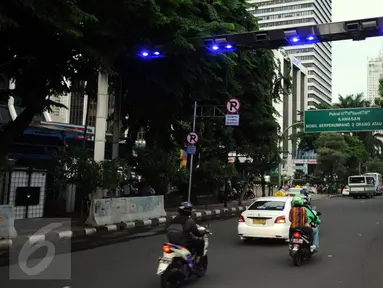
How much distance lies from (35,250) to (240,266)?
516 centimetres

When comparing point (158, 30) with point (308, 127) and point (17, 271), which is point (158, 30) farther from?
point (308, 127)

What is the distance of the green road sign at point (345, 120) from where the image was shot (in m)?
30.2

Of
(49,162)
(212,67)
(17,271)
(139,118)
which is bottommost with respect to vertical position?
(17,271)

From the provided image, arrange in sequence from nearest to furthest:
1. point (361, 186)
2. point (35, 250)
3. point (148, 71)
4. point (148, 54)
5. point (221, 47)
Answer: point (35, 250) < point (221, 47) < point (148, 54) < point (148, 71) < point (361, 186)

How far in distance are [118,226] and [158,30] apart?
7119 mm

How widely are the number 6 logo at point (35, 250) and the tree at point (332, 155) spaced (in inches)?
1719

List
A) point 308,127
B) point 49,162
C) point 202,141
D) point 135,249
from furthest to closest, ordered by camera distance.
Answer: point 308,127
point 49,162
point 202,141
point 135,249

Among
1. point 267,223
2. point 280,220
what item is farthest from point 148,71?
point 280,220

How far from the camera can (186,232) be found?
6.91 metres

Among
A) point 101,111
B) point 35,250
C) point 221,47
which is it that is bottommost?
point 35,250

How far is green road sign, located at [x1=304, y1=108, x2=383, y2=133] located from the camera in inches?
1189

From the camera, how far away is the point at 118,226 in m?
15.5

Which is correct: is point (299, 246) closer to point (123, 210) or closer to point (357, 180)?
point (123, 210)

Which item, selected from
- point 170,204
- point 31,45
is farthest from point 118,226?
point 170,204
